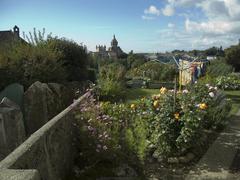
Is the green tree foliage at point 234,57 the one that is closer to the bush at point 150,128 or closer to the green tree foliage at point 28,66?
the green tree foliage at point 28,66

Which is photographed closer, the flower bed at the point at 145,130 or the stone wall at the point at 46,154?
the stone wall at the point at 46,154

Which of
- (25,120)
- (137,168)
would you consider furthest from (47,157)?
(25,120)

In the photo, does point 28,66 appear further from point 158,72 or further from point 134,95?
point 158,72

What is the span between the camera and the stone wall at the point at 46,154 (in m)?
2.65

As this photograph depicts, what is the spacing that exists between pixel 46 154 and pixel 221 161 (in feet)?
10.2

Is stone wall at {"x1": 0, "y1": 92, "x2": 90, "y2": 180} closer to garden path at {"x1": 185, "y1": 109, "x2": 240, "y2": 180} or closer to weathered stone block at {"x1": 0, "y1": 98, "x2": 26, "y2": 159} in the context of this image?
weathered stone block at {"x1": 0, "y1": 98, "x2": 26, "y2": 159}

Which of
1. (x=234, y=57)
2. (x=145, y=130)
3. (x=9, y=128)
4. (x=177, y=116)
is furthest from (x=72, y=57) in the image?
(x=234, y=57)

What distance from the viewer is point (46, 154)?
3693mm

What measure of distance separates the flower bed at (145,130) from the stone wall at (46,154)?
1.20 feet

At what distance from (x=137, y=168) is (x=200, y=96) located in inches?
117

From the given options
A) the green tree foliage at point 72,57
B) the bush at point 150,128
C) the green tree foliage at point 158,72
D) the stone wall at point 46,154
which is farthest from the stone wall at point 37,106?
the green tree foliage at point 158,72

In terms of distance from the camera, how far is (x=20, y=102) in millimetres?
7188

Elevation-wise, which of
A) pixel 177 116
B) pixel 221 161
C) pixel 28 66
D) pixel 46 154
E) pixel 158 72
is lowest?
pixel 221 161

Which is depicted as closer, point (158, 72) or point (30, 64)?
point (30, 64)
